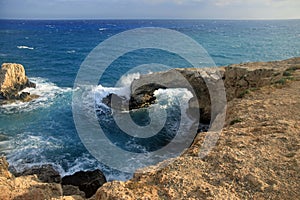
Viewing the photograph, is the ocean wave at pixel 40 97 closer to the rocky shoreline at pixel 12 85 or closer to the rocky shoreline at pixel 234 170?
the rocky shoreline at pixel 12 85

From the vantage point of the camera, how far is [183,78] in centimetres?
2209

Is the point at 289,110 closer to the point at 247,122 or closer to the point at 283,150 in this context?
the point at 247,122

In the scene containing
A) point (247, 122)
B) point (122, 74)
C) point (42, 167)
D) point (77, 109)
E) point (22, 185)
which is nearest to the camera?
point (22, 185)

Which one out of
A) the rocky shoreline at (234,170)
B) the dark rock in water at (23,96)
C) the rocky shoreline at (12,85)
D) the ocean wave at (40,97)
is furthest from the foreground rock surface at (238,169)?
the rocky shoreline at (12,85)

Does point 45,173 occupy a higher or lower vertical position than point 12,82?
lower

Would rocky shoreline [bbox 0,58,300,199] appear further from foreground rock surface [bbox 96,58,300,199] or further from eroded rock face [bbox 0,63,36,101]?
eroded rock face [bbox 0,63,36,101]

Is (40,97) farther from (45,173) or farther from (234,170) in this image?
(234,170)

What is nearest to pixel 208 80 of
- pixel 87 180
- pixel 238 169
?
pixel 87 180

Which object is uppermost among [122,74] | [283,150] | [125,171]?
[283,150]

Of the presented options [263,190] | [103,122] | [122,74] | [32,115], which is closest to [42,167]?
[103,122]

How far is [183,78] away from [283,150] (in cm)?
1477

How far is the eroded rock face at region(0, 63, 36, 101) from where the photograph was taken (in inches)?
1153

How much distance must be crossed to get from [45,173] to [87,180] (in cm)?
276

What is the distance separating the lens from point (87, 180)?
15.4 metres
